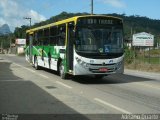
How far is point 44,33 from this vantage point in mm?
28219

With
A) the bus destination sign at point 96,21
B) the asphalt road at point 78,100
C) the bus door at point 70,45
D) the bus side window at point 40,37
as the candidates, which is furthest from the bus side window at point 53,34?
the asphalt road at point 78,100

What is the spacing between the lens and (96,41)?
65.4 feet

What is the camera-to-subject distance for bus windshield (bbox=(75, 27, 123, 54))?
20.0 m

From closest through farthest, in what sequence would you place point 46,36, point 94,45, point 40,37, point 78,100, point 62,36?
point 78,100
point 94,45
point 62,36
point 46,36
point 40,37

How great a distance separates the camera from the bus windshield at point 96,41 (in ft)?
65.5

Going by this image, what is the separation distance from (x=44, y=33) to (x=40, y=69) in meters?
4.46

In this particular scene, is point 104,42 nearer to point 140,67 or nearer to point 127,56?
point 140,67

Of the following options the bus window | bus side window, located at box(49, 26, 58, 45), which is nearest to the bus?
the bus window

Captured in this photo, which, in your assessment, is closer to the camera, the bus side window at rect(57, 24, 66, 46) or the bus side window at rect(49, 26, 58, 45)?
the bus side window at rect(57, 24, 66, 46)

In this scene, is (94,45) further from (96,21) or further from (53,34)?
→ (53,34)

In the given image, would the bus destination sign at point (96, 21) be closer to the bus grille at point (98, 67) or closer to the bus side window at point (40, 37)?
the bus grille at point (98, 67)

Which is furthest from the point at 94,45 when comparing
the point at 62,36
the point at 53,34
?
the point at 53,34

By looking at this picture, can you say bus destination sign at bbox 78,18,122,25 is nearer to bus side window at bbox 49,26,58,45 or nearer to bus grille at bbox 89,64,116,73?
bus grille at bbox 89,64,116,73

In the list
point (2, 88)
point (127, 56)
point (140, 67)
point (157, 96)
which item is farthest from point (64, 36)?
point (127, 56)
